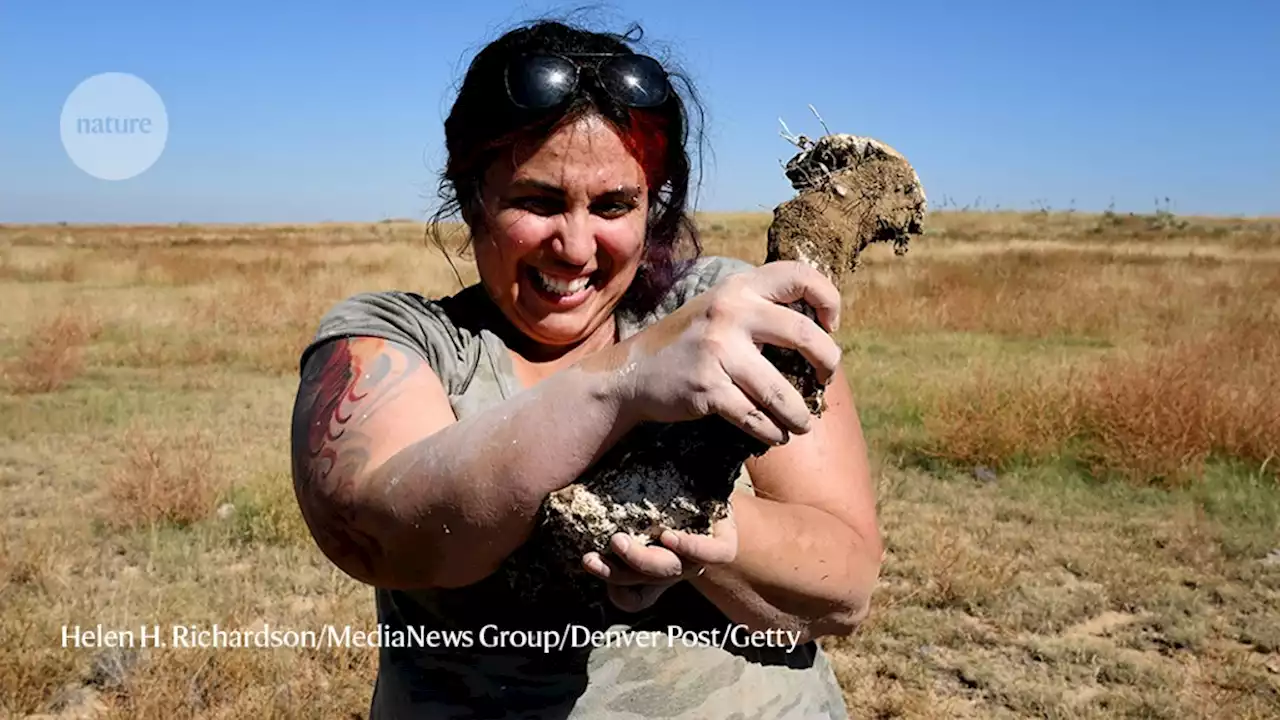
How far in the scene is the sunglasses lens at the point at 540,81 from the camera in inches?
61.3

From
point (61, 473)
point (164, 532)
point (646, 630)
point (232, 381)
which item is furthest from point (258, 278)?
point (646, 630)

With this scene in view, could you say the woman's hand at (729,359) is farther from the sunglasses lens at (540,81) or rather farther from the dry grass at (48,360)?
the dry grass at (48,360)

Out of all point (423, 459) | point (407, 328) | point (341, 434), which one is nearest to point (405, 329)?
point (407, 328)

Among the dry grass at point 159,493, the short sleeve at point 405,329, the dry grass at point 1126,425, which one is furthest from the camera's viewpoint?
the dry grass at point 1126,425

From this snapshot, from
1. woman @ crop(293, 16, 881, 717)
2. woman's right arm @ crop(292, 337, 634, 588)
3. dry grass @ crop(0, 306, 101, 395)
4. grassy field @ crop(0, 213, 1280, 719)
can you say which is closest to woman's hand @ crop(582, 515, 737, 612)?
woman @ crop(293, 16, 881, 717)

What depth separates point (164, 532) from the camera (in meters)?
5.60

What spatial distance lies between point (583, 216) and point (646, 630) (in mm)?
680

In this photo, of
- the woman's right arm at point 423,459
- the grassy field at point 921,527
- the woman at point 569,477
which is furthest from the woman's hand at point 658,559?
the grassy field at point 921,527

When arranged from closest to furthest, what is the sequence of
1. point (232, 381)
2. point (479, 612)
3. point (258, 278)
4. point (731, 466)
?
point (731, 466), point (479, 612), point (232, 381), point (258, 278)

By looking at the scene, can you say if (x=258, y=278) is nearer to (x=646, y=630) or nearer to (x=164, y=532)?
(x=164, y=532)

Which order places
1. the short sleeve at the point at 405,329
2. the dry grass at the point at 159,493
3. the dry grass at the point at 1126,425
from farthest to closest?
the dry grass at the point at 1126,425 → the dry grass at the point at 159,493 → the short sleeve at the point at 405,329

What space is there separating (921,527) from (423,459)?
5162mm

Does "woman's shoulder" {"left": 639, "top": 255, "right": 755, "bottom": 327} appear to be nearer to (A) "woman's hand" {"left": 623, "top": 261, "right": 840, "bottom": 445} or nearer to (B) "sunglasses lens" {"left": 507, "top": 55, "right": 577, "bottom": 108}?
(B) "sunglasses lens" {"left": 507, "top": 55, "right": 577, "bottom": 108}

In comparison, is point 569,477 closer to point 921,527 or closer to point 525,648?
point 525,648
